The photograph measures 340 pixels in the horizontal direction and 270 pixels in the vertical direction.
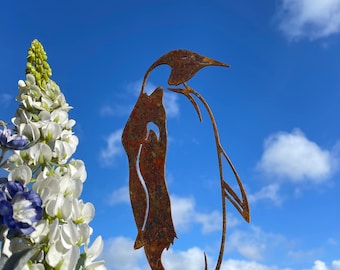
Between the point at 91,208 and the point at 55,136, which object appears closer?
the point at 91,208

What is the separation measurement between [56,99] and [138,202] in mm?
1581

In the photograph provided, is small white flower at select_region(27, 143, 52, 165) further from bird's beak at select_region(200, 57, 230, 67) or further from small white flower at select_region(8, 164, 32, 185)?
bird's beak at select_region(200, 57, 230, 67)

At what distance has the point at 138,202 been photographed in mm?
3031

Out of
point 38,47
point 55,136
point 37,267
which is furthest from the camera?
point 38,47

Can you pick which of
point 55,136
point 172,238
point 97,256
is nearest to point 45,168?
point 55,136

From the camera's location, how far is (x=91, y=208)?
128 centimetres

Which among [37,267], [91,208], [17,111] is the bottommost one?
[37,267]

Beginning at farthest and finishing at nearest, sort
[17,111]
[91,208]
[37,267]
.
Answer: [17,111], [91,208], [37,267]

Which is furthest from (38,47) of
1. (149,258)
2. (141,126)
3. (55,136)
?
(149,258)

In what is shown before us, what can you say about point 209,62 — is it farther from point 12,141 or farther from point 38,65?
point 12,141

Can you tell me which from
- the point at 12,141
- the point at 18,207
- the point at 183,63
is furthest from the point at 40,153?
the point at 183,63

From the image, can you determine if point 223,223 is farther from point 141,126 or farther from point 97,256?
point 97,256

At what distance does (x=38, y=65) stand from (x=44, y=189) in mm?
684

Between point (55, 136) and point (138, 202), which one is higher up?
point (138, 202)
